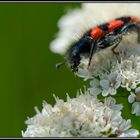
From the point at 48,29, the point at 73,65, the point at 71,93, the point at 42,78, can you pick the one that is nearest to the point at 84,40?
the point at 73,65

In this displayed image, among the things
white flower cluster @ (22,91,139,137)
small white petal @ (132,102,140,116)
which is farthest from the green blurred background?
white flower cluster @ (22,91,139,137)

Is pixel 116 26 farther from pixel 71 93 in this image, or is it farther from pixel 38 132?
pixel 71 93

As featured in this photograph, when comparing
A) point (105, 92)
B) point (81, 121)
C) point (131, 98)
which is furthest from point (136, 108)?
point (81, 121)

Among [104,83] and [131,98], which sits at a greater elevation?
[104,83]

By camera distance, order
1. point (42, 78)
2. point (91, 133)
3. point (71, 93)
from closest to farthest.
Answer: point (91, 133)
point (71, 93)
point (42, 78)

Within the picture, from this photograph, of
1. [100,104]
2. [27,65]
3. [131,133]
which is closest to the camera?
[131,133]

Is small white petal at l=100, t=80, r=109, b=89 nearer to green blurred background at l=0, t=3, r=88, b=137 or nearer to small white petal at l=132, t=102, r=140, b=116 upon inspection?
small white petal at l=132, t=102, r=140, b=116

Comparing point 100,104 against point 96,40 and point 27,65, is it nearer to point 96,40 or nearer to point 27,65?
point 96,40
